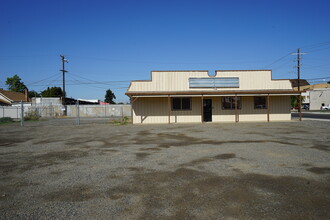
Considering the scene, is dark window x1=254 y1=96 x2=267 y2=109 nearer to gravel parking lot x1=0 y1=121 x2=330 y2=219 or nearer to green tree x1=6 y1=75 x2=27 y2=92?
gravel parking lot x1=0 y1=121 x2=330 y2=219

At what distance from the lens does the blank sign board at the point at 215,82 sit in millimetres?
20906

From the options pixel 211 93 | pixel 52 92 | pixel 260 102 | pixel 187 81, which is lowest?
pixel 260 102

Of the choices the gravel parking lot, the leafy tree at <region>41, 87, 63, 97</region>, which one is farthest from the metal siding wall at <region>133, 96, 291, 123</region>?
the leafy tree at <region>41, 87, 63, 97</region>

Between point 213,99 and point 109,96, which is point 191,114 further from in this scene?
point 109,96

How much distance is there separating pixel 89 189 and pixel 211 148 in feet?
17.0

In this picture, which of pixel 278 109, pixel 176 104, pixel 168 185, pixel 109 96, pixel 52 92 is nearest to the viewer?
pixel 168 185

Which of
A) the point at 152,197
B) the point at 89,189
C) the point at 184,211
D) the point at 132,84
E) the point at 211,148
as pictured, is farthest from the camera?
the point at 132,84

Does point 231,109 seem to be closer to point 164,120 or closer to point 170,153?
point 164,120

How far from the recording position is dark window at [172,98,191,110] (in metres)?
21.0

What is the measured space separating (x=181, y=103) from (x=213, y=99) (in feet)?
9.99

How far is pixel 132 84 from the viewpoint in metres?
20.5

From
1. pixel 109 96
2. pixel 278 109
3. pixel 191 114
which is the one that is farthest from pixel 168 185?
pixel 109 96

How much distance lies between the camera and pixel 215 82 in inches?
831

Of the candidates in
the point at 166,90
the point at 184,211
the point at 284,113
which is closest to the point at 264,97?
the point at 284,113
